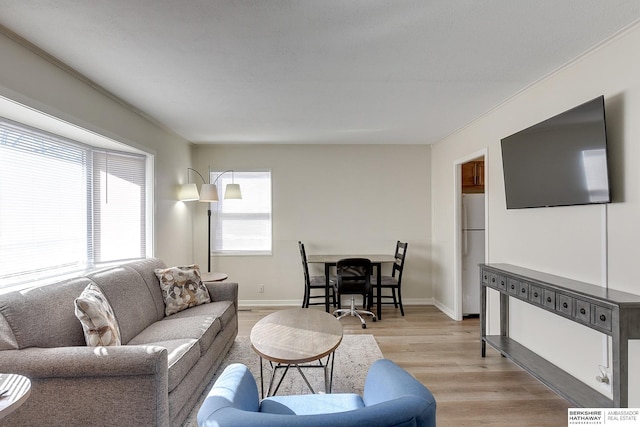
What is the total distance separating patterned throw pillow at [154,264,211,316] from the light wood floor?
0.89 meters

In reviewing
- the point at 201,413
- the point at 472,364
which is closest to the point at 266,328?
the point at 201,413

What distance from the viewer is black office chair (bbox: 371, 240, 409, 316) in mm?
4095

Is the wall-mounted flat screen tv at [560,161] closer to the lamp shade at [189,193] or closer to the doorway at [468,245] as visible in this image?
the doorway at [468,245]

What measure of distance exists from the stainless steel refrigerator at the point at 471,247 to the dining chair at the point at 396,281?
0.78m

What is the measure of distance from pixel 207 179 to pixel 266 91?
2.47 metres

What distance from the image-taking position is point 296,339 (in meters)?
2.10

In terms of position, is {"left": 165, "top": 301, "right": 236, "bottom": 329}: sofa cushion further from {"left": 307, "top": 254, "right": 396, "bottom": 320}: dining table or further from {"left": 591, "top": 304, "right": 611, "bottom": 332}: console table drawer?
{"left": 591, "top": 304, "right": 611, "bottom": 332}: console table drawer

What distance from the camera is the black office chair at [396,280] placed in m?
4.10

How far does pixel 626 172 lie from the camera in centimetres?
182

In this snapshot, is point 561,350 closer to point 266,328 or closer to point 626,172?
point 626,172

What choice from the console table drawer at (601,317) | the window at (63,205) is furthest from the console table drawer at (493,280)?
the window at (63,205)

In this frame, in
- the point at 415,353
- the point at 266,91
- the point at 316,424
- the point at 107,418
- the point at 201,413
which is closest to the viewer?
the point at 316,424

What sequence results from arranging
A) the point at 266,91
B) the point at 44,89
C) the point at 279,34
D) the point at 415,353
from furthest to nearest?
the point at 415,353, the point at 266,91, the point at 44,89, the point at 279,34

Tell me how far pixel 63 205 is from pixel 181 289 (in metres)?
1.25
